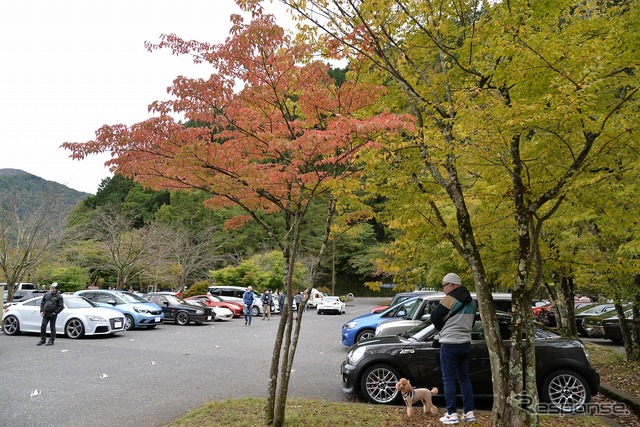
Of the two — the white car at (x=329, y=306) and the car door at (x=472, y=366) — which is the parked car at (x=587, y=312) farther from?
the white car at (x=329, y=306)

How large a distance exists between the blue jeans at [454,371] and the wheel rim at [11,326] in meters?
14.1

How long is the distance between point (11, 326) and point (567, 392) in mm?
15388

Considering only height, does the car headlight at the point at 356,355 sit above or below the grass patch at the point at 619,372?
above

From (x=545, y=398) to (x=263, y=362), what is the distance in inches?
232

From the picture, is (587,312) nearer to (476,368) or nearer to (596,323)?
(596,323)

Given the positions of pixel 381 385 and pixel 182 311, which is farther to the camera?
pixel 182 311

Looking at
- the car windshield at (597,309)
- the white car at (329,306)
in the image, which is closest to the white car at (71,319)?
the white car at (329,306)

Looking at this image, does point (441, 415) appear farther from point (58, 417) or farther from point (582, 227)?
point (582, 227)

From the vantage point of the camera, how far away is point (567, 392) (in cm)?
647

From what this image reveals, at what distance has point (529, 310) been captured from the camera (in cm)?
498

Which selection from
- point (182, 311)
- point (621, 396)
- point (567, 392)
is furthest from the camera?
point (182, 311)

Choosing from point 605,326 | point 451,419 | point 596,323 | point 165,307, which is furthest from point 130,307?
point 596,323

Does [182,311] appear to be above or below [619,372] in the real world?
above

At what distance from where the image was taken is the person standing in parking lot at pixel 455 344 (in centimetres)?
523
